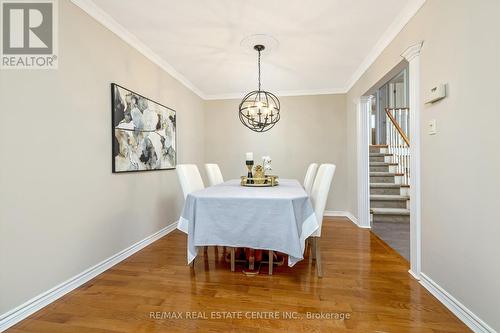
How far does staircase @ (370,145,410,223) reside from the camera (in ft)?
13.4

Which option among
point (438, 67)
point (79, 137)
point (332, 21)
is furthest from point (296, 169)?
point (79, 137)

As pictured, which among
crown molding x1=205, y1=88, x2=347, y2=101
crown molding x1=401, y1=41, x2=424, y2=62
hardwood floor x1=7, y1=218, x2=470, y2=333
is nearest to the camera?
hardwood floor x1=7, y1=218, x2=470, y2=333

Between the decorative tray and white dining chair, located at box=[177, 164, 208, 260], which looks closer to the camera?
white dining chair, located at box=[177, 164, 208, 260]

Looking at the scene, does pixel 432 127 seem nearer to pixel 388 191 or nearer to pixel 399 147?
pixel 388 191

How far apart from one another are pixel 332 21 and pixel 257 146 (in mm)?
2738

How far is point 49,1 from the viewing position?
1.85 metres

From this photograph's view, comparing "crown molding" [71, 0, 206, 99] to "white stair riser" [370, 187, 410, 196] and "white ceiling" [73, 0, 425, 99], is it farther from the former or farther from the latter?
"white stair riser" [370, 187, 410, 196]

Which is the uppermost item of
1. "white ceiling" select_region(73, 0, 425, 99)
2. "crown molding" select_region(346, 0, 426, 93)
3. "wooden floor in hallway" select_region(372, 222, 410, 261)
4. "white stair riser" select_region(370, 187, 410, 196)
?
"white ceiling" select_region(73, 0, 425, 99)

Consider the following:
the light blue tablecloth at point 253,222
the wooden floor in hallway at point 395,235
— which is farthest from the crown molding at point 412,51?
the wooden floor in hallway at point 395,235

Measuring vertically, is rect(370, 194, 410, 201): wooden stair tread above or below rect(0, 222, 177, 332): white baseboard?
above

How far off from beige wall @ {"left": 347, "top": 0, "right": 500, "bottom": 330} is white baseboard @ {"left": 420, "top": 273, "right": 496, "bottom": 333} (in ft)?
0.11

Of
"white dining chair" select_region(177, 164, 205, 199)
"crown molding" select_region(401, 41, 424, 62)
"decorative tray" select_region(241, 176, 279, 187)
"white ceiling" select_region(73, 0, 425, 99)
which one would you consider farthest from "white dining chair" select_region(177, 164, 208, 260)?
"crown molding" select_region(401, 41, 424, 62)

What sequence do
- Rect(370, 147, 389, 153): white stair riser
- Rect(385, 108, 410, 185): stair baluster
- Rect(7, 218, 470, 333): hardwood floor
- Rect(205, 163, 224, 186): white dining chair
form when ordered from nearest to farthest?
Rect(7, 218, 470, 333): hardwood floor
Rect(205, 163, 224, 186): white dining chair
Rect(385, 108, 410, 185): stair baluster
Rect(370, 147, 389, 153): white stair riser

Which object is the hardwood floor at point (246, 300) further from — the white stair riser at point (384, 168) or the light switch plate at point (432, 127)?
the white stair riser at point (384, 168)
